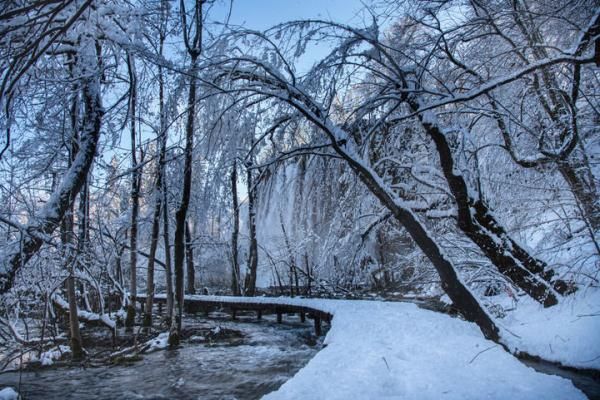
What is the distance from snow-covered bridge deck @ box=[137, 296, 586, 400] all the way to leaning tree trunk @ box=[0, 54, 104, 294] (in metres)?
2.49

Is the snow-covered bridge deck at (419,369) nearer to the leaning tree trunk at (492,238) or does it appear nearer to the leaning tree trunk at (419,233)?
the leaning tree trunk at (419,233)

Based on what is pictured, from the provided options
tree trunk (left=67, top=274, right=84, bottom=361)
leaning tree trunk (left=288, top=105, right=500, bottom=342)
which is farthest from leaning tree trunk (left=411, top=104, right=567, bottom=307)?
tree trunk (left=67, top=274, right=84, bottom=361)

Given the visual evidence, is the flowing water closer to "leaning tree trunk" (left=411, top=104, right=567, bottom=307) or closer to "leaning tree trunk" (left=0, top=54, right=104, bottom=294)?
"leaning tree trunk" (left=0, top=54, right=104, bottom=294)

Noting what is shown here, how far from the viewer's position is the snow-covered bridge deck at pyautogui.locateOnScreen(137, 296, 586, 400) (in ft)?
11.3

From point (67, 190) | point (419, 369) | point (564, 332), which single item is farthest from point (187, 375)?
point (564, 332)

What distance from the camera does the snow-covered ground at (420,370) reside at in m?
3.43

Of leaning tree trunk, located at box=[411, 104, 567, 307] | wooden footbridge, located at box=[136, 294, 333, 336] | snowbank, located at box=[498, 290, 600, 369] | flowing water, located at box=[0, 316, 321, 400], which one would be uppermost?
leaning tree trunk, located at box=[411, 104, 567, 307]

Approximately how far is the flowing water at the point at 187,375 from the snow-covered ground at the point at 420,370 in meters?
1.69

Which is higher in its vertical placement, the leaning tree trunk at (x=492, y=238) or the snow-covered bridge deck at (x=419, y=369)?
the leaning tree trunk at (x=492, y=238)

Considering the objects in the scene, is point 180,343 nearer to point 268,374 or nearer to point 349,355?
point 268,374

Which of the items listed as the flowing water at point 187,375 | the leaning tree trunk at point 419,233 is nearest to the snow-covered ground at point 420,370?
the leaning tree trunk at point 419,233

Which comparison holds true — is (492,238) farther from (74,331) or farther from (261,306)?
(261,306)

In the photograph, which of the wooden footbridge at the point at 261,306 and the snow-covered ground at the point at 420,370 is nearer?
the snow-covered ground at the point at 420,370

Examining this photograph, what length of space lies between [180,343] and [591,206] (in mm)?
9089
